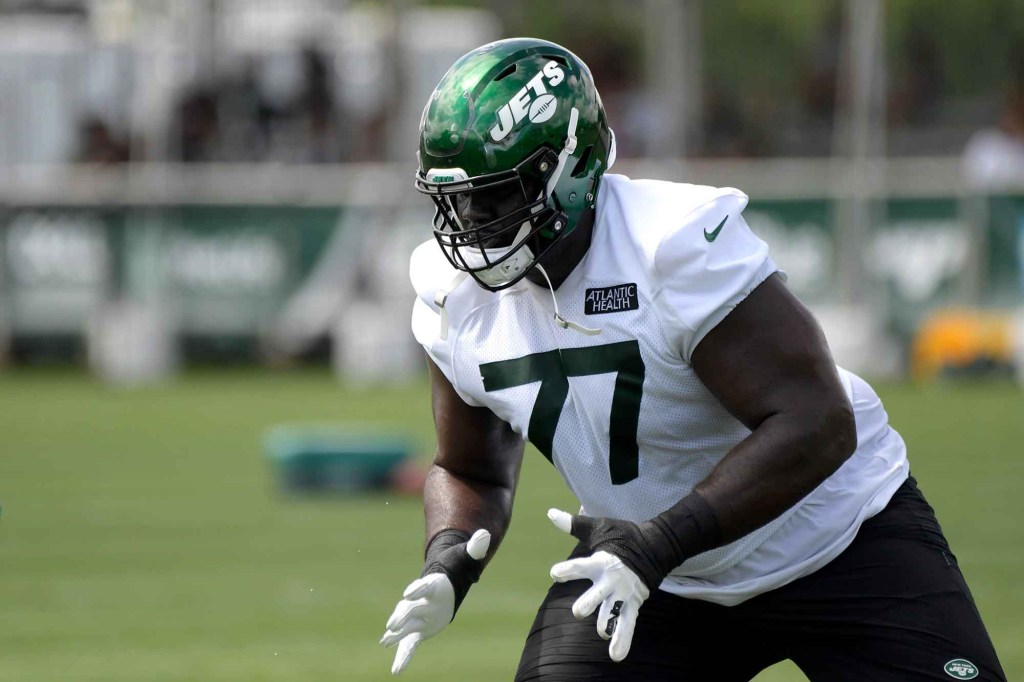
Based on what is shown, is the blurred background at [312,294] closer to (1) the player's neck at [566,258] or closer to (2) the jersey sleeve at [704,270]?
(1) the player's neck at [566,258]

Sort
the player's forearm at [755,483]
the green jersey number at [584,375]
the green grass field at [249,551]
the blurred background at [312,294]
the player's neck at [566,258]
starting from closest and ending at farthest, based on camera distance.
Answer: the player's forearm at [755,483] → the green jersey number at [584,375] → the player's neck at [566,258] → the green grass field at [249,551] → the blurred background at [312,294]

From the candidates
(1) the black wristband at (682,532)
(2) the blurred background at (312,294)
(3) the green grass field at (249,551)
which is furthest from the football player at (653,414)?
(2) the blurred background at (312,294)

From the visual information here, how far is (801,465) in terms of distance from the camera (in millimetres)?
3617

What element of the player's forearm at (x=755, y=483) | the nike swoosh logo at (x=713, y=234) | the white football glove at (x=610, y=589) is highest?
the nike swoosh logo at (x=713, y=234)

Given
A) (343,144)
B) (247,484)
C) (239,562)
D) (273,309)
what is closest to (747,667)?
(239,562)

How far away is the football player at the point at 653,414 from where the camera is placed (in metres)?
3.63

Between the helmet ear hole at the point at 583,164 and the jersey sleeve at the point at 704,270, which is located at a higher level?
the helmet ear hole at the point at 583,164

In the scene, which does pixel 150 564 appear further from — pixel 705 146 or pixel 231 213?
pixel 705 146

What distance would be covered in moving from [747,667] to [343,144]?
61.8 feet

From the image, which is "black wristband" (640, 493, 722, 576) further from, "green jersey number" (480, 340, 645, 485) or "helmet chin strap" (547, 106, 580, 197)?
"helmet chin strap" (547, 106, 580, 197)

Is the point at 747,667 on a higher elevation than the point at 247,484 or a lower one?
higher

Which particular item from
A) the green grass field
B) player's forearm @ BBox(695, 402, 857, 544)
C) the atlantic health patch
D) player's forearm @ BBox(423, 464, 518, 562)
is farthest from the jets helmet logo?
the green grass field

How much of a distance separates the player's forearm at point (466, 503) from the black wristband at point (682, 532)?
2.21ft

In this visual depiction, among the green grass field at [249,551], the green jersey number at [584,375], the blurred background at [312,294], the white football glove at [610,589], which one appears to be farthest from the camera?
the blurred background at [312,294]
